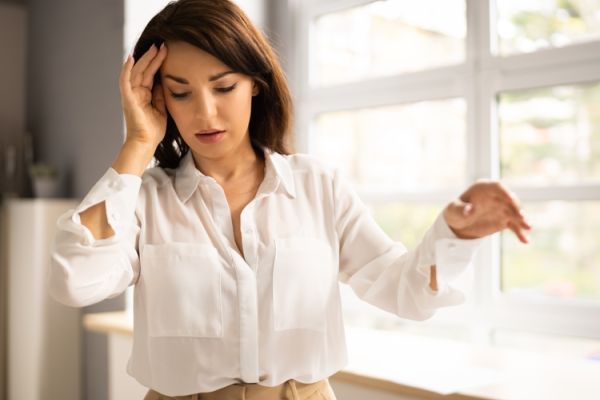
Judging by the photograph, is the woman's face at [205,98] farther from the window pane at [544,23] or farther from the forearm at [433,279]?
the window pane at [544,23]

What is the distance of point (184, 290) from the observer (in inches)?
48.3

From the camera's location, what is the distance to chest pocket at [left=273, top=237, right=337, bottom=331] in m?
1.24

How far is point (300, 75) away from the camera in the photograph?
3.21 m

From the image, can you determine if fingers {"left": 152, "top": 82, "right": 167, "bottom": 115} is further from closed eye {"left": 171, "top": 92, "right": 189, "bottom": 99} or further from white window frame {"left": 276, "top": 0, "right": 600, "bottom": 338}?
white window frame {"left": 276, "top": 0, "right": 600, "bottom": 338}

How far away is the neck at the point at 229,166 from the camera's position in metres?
1.34

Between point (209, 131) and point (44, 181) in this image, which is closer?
point (209, 131)

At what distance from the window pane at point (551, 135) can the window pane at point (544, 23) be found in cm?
15

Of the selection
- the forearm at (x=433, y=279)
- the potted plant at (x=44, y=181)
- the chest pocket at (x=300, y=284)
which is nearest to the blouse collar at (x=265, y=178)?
→ the chest pocket at (x=300, y=284)

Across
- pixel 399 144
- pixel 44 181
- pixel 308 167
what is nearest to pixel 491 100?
pixel 399 144

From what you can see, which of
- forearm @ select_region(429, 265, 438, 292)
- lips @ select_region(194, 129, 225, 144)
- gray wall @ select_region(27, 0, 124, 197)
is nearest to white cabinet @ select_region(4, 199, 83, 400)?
gray wall @ select_region(27, 0, 124, 197)

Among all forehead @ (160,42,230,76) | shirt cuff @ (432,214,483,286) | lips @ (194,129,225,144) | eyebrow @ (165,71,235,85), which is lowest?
shirt cuff @ (432,214,483,286)

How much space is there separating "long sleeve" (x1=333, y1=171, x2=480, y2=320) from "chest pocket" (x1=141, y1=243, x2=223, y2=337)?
0.81ft

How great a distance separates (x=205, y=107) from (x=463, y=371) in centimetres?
109

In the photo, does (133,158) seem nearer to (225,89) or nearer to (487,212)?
(225,89)
